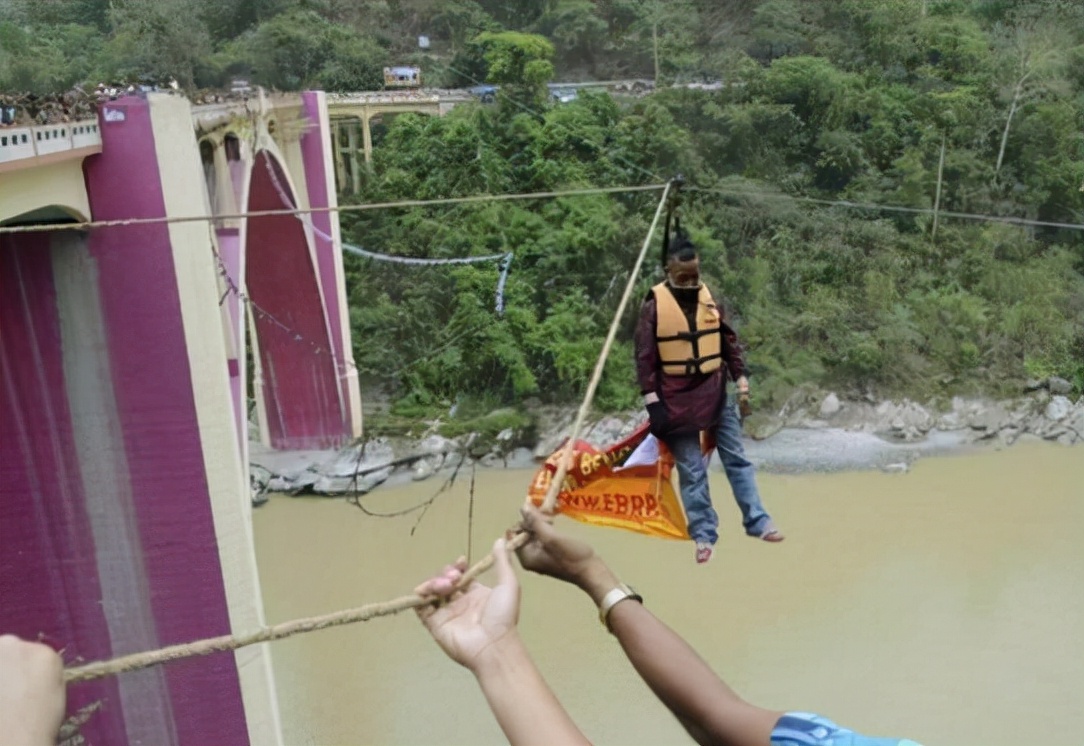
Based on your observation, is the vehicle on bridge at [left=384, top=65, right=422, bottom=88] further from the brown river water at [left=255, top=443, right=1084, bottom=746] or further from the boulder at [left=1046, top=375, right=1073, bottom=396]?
the boulder at [left=1046, top=375, right=1073, bottom=396]

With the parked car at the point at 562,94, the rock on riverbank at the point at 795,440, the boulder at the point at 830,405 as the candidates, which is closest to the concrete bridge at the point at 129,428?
the rock on riverbank at the point at 795,440

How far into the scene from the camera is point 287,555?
718 cm

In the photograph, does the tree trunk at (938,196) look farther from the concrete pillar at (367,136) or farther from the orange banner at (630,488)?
the orange banner at (630,488)

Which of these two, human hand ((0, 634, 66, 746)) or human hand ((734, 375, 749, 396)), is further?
human hand ((734, 375, 749, 396))

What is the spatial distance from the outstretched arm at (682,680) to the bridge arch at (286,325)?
5.39 metres

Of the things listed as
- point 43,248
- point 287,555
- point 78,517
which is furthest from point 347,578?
point 43,248

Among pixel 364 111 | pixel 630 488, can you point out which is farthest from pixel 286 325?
pixel 630 488

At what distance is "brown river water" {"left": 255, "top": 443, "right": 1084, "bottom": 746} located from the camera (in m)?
5.53

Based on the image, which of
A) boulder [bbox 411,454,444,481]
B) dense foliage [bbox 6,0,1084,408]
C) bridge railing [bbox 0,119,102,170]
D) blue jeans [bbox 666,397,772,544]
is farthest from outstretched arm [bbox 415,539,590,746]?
boulder [bbox 411,454,444,481]

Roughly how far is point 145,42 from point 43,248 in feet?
19.0

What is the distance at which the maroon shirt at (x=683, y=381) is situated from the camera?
263 centimetres

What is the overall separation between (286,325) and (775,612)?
357 cm

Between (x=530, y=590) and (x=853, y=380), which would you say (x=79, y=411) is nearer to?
(x=530, y=590)

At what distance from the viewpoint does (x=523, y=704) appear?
86cm
